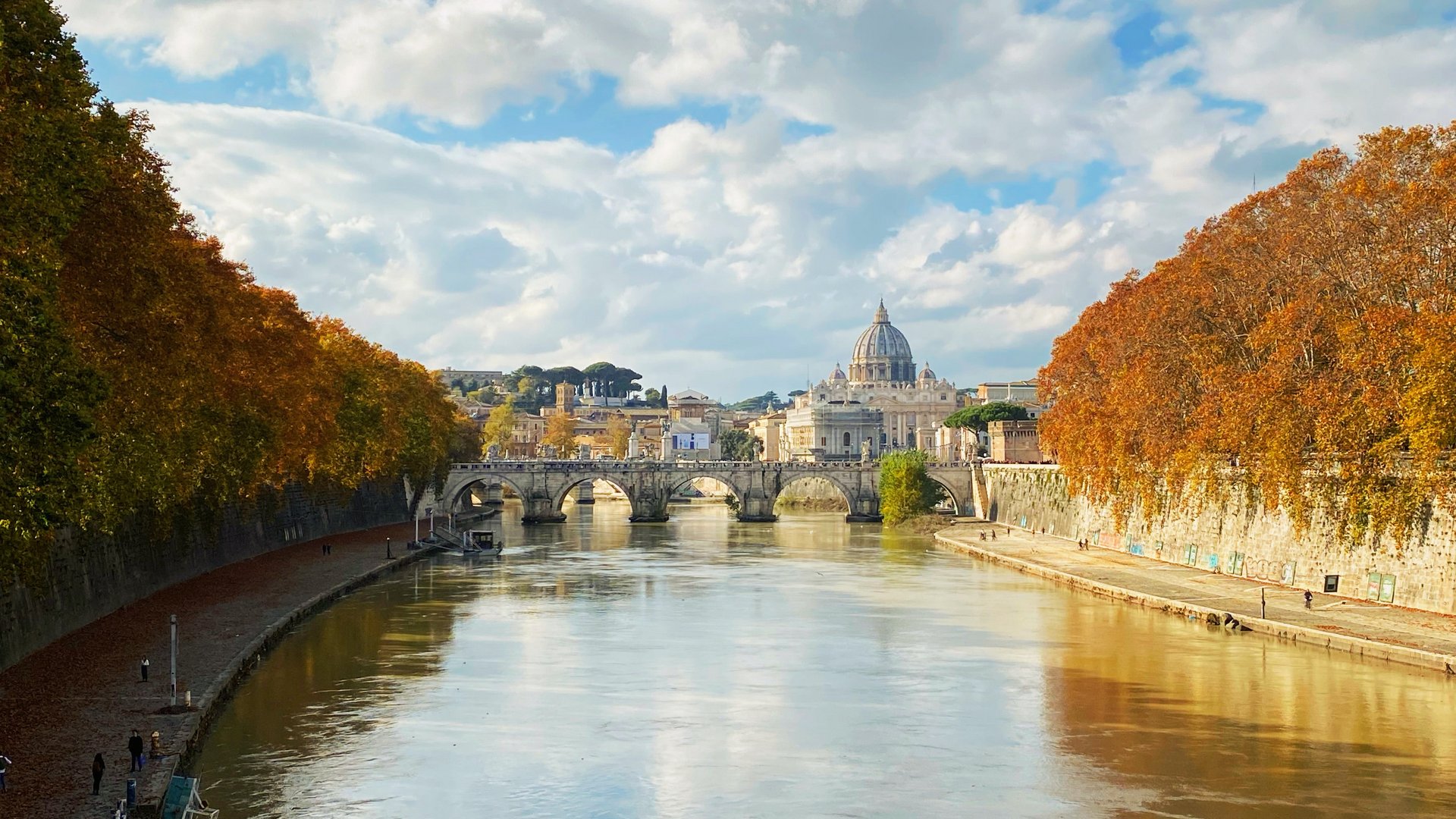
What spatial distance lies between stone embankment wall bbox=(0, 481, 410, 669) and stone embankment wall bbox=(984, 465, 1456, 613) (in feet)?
95.5

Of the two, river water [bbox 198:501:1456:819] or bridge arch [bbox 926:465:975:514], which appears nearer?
river water [bbox 198:501:1456:819]

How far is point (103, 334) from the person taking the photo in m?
24.8

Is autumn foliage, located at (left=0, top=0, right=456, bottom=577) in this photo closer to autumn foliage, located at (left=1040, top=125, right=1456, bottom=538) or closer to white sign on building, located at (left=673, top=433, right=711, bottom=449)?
autumn foliage, located at (left=1040, top=125, right=1456, bottom=538)

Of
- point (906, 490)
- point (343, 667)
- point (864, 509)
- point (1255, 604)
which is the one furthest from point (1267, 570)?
point (864, 509)

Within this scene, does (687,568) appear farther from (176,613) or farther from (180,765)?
(180,765)

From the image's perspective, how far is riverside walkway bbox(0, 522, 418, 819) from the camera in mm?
17141

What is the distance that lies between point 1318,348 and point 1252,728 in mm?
16933

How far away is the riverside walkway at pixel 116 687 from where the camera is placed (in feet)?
56.2

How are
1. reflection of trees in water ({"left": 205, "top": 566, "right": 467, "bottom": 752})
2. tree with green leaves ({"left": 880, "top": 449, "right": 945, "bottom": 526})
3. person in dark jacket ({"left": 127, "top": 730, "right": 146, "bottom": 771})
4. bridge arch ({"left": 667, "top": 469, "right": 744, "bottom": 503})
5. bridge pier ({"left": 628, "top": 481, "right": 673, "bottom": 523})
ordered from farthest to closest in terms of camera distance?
bridge pier ({"left": 628, "top": 481, "right": 673, "bottom": 523}) → bridge arch ({"left": 667, "top": 469, "right": 744, "bottom": 503}) → tree with green leaves ({"left": 880, "top": 449, "right": 945, "bottom": 526}) → reflection of trees in water ({"left": 205, "top": 566, "right": 467, "bottom": 752}) → person in dark jacket ({"left": 127, "top": 730, "right": 146, "bottom": 771})

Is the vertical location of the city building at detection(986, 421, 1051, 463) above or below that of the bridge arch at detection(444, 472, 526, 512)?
above

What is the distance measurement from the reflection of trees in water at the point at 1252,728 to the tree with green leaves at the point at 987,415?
8372cm

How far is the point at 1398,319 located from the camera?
3212cm

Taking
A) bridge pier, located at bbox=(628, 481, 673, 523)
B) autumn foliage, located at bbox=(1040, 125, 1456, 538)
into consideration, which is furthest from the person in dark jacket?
bridge pier, located at bbox=(628, 481, 673, 523)

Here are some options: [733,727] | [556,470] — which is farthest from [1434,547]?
[556,470]
